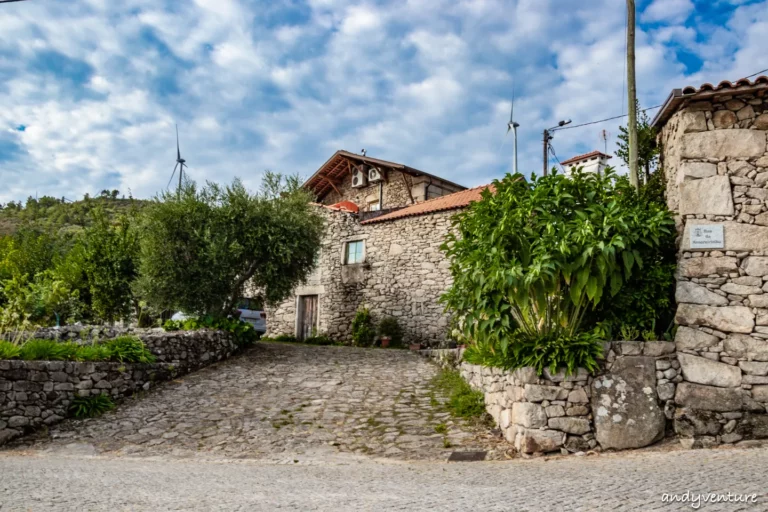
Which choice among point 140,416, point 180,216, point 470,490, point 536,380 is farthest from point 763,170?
point 180,216

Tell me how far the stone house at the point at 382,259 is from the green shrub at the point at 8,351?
24.7 ft

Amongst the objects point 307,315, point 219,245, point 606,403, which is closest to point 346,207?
point 307,315

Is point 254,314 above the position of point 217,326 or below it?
above

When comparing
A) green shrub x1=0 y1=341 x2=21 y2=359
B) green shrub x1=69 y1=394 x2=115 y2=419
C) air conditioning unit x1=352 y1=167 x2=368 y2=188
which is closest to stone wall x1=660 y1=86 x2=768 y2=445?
green shrub x1=69 y1=394 x2=115 y2=419

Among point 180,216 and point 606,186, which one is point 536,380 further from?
point 180,216

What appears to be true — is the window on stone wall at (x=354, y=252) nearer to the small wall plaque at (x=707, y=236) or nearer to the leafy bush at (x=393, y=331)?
the leafy bush at (x=393, y=331)

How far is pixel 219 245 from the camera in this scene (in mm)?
12383

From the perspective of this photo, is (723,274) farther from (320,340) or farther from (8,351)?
(320,340)

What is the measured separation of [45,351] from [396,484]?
6.50m

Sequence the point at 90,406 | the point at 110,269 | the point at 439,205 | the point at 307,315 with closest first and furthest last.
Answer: the point at 90,406 < the point at 110,269 < the point at 439,205 < the point at 307,315

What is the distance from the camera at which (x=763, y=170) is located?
6.26 meters

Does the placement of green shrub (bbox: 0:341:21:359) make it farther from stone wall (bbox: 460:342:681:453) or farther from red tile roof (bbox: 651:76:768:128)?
red tile roof (bbox: 651:76:768:128)

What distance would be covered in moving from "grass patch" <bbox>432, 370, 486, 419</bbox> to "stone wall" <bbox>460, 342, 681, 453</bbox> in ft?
4.92

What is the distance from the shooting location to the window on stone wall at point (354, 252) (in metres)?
17.1
